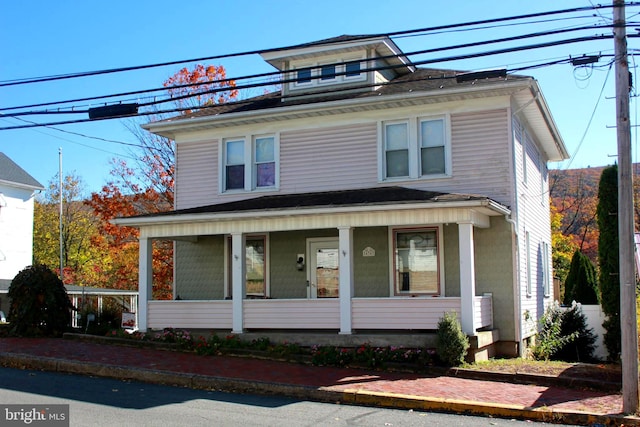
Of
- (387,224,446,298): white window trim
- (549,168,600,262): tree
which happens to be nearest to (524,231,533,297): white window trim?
(387,224,446,298): white window trim

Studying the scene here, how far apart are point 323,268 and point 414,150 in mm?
4007

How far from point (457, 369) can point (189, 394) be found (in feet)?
16.9

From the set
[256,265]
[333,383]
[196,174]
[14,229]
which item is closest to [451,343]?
[333,383]

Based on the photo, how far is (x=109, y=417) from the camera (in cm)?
876

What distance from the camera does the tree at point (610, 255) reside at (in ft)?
45.7

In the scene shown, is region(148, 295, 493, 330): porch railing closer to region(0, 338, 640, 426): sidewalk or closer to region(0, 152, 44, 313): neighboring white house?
region(0, 338, 640, 426): sidewalk

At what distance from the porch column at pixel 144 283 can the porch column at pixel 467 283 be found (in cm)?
793

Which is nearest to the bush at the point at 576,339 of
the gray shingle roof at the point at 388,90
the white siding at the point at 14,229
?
the gray shingle roof at the point at 388,90

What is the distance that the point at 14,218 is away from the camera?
34375 millimetres

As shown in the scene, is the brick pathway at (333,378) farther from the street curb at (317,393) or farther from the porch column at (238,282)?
the porch column at (238,282)

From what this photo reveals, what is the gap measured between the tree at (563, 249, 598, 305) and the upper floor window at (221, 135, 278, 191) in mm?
11911

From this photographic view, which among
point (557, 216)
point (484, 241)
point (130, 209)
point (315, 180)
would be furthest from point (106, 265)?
point (484, 241)

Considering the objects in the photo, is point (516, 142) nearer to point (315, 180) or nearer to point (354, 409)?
point (315, 180)

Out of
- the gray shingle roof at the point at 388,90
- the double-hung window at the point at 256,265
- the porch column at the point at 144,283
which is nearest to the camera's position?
the gray shingle roof at the point at 388,90
